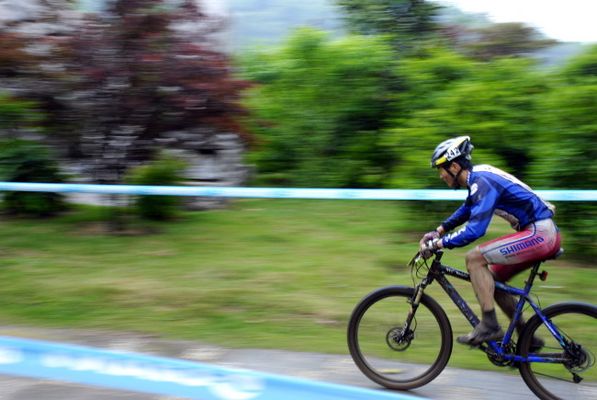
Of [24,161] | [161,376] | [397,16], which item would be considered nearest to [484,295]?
[161,376]

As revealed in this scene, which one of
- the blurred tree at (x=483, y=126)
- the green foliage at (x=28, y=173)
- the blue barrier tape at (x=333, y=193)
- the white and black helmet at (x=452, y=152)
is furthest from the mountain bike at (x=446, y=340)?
the green foliage at (x=28, y=173)

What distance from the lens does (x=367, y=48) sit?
12.0 meters

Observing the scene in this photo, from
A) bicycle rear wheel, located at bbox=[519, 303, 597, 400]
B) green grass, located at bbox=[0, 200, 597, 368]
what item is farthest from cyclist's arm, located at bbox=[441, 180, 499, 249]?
green grass, located at bbox=[0, 200, 597, 368]

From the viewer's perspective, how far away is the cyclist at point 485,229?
4.64 m

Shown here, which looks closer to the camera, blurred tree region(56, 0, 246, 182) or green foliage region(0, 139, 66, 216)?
blurred tree region(56, 0, 246, 182)

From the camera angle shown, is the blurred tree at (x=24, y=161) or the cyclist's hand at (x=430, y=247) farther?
the blurred tree at (x=24, y=161)

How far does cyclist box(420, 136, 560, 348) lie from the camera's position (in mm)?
4641

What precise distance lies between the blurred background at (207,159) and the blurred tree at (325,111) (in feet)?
0.13

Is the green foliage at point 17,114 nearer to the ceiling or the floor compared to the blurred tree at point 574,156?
nearer to the ceiling

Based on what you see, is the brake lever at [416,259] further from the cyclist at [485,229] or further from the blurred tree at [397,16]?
the blurred tree at [397,16]

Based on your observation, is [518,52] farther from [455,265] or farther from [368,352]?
[368,352]

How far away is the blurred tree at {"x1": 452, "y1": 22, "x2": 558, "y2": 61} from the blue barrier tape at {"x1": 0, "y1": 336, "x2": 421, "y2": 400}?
1322 centimetres

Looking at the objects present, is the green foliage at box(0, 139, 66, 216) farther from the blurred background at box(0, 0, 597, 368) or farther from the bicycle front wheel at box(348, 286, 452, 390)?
the bicycle front wheel at box(348, 286, 452, 390)

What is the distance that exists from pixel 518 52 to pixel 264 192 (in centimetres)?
1098
